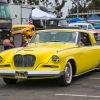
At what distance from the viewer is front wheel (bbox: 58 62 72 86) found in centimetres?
874

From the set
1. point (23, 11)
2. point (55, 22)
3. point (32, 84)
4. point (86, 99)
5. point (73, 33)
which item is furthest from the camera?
point (23, 11)

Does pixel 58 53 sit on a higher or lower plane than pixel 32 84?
higher

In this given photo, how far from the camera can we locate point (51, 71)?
8422 millimetres

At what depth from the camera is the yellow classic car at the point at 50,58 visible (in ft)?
28.0

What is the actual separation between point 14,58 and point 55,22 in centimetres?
2240

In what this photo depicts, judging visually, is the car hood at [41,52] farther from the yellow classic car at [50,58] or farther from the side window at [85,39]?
the side window at [85,39]

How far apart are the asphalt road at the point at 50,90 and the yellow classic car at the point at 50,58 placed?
0.26 m

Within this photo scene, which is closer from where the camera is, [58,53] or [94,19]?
[58,53]

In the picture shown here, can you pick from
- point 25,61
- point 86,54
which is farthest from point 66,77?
point 86,54

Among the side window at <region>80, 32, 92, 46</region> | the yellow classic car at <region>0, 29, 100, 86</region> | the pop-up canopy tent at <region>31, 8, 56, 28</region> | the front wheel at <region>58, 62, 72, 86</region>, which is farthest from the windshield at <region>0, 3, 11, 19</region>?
the front wheel at <region>58, 62, 72, 86</region>

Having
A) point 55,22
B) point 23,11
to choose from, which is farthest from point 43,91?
point 23,11

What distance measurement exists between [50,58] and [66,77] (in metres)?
0.70

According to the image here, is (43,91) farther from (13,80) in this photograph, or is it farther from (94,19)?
(94,19)

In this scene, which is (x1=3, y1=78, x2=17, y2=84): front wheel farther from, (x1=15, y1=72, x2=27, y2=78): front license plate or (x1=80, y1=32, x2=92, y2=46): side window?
(x1=80, y1=32, x2=92, y2=46): side window
